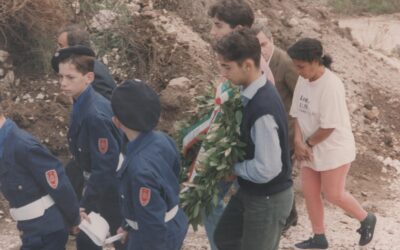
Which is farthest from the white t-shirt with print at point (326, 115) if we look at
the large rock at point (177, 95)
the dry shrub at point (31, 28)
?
the dry shrub at point (31, 28)

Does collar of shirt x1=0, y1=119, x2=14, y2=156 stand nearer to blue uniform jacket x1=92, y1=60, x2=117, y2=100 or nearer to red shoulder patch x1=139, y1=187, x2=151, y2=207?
red shoulder patch x1=139, y1=187, x2=151, y2=207

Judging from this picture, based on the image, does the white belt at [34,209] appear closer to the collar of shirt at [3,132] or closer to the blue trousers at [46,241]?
the blue trousers at [46,241]

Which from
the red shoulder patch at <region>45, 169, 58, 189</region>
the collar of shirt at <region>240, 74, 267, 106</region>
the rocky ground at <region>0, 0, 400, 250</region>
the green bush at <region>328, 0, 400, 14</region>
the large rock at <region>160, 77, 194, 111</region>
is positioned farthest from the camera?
the green bush at <region>328, 0, 400, 14</region>

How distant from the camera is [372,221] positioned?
17.4 feet

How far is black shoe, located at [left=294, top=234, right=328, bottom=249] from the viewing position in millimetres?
5336

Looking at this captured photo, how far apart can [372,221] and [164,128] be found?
7.75ft

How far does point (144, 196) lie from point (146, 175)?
10 centimetres

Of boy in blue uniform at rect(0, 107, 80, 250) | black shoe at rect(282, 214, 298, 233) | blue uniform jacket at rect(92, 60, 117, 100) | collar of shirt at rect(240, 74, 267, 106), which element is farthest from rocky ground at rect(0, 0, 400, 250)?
collar of shirt at rect(240, 74, 267, 106)

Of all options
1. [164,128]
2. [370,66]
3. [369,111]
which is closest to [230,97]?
[164,128]

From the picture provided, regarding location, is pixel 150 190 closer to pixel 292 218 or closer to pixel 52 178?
pixel 52 178

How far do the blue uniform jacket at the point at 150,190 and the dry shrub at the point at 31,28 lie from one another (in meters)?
3.96

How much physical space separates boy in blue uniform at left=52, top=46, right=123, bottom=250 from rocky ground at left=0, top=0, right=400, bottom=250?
1.34 metres

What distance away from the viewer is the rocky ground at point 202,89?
19.8ft

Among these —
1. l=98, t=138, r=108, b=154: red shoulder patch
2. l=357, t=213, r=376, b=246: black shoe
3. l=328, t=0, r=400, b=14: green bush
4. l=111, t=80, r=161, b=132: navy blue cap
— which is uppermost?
l=111, t=80, r=161, b=132: navy blue cap
